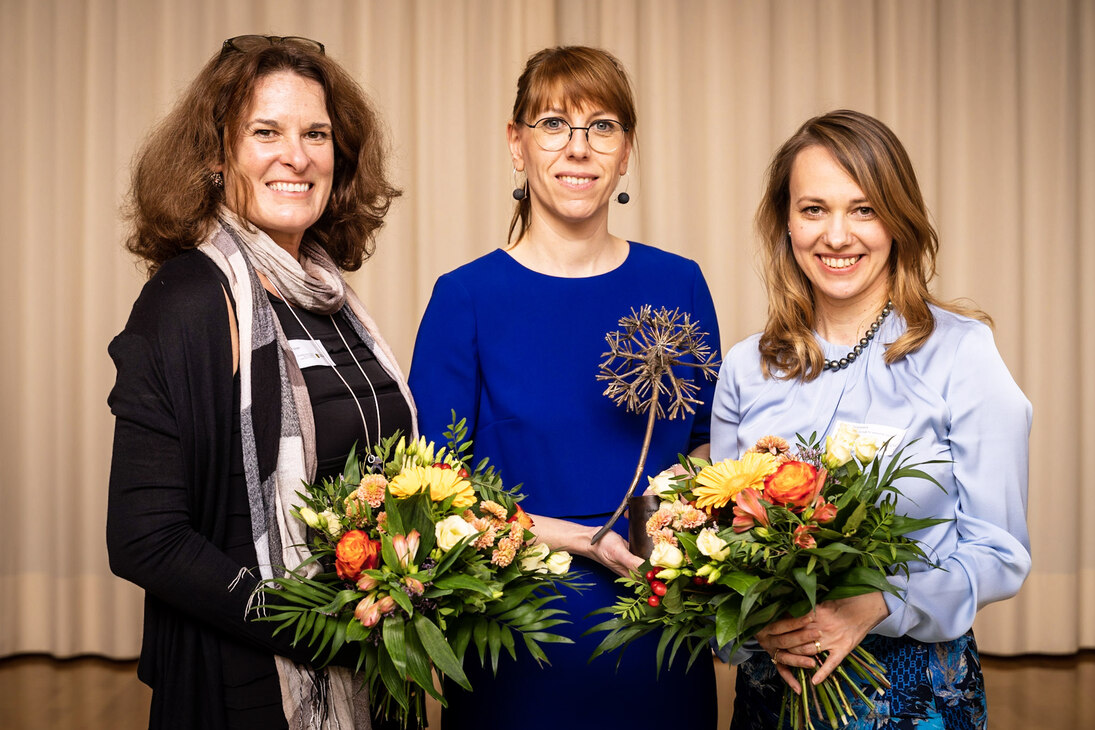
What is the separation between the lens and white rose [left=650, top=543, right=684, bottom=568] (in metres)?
1.54

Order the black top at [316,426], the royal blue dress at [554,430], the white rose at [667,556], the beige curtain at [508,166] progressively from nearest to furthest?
the white rose at [667,556] → the black top at [316,426] → the royal blue dress at [554,430] → the beige curtain at [508,166]

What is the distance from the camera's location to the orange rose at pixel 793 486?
1469mm

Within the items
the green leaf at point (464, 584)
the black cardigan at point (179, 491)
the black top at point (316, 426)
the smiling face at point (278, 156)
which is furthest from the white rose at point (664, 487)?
the smiling face at point (278, 156)

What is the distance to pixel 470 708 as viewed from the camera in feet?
6.92

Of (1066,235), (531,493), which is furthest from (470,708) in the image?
(1066,235)

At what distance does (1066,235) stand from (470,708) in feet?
13.8

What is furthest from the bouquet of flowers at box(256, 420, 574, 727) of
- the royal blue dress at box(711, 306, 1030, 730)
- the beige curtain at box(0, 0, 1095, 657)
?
the beige curtain at box(0, 0, 1095, 657)

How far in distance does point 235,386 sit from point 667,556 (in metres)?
0.87

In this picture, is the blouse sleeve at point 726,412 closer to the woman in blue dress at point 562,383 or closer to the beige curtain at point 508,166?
the woman in blue dress at point 562,383

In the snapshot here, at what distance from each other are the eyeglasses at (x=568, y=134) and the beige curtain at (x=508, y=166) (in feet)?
8.57

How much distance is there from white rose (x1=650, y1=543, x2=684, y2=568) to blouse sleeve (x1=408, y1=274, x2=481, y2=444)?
2.36ft

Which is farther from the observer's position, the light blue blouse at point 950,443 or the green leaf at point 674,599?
the light blue blouse at point 950,443

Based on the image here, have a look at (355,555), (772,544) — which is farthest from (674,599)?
(355,555)

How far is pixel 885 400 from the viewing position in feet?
6.04
